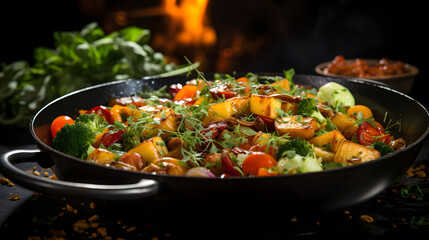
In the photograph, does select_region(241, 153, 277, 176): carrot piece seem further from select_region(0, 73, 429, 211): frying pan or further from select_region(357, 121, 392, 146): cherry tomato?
select_region(357, 121, 392, 146): cherry tomato

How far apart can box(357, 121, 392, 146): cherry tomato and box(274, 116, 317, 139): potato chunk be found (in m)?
0.25

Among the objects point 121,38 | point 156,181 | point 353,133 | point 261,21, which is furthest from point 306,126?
point 261,21

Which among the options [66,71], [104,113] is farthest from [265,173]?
[66,71]

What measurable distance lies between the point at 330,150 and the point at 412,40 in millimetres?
4388

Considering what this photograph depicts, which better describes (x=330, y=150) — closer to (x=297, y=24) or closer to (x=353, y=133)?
(x=353, y=133)

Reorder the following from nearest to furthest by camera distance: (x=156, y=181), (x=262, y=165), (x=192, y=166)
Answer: (x=156, y=181), (x=262, y=165), (x=192, y=166)

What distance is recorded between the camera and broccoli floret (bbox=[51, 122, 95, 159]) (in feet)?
7.63

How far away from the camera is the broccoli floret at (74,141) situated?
7.63 feet

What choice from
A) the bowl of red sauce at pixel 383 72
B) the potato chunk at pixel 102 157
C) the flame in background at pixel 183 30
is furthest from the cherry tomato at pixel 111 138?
the flame in background at pixel 183 30

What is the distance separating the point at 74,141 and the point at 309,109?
1192 millimetres

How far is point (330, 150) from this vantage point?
7.52 feet

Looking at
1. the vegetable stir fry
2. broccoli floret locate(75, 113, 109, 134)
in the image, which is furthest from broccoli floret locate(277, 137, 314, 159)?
broccoli floret locate(75, 113, 109, 134)

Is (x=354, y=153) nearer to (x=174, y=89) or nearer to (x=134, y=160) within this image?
(x=134, y=160)

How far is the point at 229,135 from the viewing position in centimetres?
228
